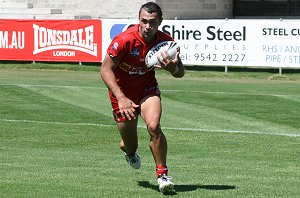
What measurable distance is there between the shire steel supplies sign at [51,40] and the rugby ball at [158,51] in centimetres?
2161

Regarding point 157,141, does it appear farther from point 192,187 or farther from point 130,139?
point 130,139

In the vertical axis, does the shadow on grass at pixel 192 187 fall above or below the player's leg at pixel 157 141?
below

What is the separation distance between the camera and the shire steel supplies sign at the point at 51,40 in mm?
31750

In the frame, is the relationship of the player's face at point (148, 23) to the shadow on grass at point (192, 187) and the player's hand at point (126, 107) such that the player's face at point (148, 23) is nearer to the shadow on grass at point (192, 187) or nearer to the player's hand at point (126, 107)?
the player's hand at point (126, 107)

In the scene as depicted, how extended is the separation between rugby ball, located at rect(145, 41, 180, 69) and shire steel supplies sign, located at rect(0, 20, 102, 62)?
21.6 metres

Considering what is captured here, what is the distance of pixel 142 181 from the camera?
35.3 ft

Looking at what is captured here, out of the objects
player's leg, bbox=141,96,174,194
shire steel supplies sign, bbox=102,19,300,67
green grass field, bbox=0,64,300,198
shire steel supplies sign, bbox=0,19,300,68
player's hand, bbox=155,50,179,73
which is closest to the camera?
player's hand, bbox=155,50,179,73

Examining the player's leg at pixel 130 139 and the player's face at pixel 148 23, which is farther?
the player's leg at pixel 130 139

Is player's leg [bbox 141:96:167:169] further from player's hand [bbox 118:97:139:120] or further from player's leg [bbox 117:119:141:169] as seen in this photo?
player's leg [bbox 117:119:141:169]

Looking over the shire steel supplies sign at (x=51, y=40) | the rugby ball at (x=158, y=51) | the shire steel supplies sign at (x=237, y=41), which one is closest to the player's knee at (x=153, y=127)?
the rugby ball at (x=158, y=51)

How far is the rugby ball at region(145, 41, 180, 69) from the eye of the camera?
9836 mm

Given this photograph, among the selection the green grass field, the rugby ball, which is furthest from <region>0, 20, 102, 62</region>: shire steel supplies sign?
the rugby ball

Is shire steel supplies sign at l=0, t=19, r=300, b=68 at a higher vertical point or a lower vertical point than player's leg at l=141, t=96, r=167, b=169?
lower

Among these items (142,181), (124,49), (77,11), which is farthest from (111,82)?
(77,11)
